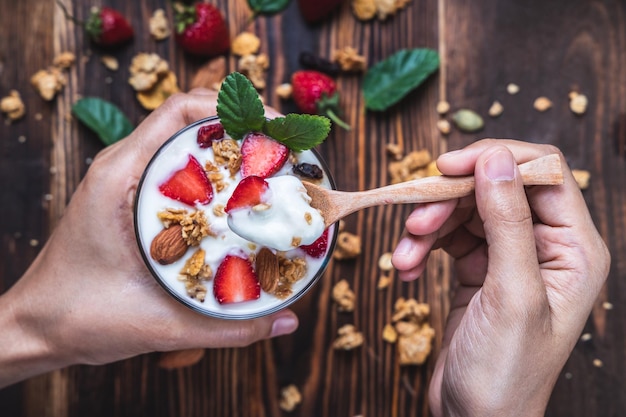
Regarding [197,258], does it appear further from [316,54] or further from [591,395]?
[591,395]

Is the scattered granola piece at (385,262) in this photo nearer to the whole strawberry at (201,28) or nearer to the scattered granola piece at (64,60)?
the whole strawberry at (201,28)

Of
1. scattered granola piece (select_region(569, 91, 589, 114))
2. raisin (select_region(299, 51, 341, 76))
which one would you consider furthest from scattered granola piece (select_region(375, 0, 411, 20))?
scattered granola piece (select_region(569, 91, 589, 114))

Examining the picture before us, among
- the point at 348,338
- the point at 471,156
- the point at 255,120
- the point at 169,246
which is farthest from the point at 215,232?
the point at 348,338

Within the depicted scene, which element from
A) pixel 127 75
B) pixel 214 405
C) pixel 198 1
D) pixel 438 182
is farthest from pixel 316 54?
pixel 214 405

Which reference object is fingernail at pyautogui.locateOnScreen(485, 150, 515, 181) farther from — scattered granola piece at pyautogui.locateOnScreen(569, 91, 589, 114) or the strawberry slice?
scattered granola piece at pyautogui.locateOnScreen(569, 91, 589, 114)

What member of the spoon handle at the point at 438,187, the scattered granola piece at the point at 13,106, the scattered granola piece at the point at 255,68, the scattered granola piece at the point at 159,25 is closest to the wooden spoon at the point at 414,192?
the spoon handle at the point at 438,187

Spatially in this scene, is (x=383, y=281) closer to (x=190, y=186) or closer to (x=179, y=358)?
(x=179, y=358)
